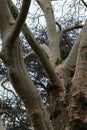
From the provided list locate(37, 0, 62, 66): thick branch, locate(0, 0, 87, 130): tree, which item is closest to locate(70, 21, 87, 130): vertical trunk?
locate(0, 0, 87, 130): tree

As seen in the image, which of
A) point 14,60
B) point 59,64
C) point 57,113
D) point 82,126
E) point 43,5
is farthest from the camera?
point 43,5

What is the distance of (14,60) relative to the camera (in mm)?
2367

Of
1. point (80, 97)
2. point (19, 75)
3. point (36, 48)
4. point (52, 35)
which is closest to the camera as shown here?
point (80, 97)

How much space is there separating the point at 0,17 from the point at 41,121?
0.79 metres

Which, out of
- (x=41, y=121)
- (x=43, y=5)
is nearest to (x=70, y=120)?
(x=41, y=121)

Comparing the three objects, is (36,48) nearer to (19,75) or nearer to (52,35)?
(19,75)

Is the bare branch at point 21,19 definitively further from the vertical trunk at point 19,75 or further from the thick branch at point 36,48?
the thick branch at point 36,48

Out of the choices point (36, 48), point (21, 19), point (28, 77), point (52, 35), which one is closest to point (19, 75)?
point (28, 77)

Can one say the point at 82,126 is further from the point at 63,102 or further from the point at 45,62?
the point at 63,102

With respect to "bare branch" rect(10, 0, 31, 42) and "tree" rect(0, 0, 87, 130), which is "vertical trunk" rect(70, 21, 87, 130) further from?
"bare branch" rect(10, 0, 31, 42)

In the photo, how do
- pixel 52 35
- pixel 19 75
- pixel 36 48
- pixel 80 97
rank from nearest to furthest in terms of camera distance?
pixel 80 97, pixel 19 75, pixel 36 48, pixel 52 35

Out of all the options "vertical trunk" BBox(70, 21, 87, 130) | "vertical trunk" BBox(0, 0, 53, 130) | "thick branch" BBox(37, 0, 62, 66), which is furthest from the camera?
"thick branch" BBox(37, 0, 62, 66)

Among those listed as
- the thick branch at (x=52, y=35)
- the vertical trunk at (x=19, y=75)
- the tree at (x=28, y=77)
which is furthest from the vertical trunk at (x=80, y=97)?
the thick branch at (x=52, y=35)

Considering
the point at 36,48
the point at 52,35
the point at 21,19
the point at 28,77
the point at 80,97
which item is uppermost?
the point at 52,35
